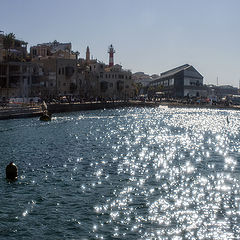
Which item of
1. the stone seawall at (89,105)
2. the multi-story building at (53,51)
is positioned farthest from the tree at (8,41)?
the stone seawall at (89,105)

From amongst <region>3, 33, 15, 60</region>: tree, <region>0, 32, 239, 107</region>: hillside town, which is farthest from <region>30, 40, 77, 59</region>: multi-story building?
<region>3, 33, 15, 60</region>: tree

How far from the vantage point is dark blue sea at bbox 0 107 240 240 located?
17.1 metres

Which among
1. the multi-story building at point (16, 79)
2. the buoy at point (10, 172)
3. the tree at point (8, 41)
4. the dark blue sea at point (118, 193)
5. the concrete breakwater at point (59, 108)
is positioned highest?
the tree at point (8, 41)

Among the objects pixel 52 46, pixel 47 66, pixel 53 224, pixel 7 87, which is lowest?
pixel 53 224

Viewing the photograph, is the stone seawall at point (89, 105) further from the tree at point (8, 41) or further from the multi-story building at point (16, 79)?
the tree at point (8, 41)

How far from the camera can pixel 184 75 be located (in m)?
170

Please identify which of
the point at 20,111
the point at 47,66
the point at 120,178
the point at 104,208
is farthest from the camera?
the point at 47,66

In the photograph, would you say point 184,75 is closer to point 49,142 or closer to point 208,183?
point 49,142

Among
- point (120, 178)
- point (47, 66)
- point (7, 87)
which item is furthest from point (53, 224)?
point (47, 66)

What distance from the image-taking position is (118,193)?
74.0 ft

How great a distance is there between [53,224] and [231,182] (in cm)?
1331

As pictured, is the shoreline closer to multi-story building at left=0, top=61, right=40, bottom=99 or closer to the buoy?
multi-story building at left=0, top=61, right=40, bottom=99

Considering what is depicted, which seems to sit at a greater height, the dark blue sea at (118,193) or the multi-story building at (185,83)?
the multi-story building at (185,83)

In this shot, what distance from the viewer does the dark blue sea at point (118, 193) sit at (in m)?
17.1
